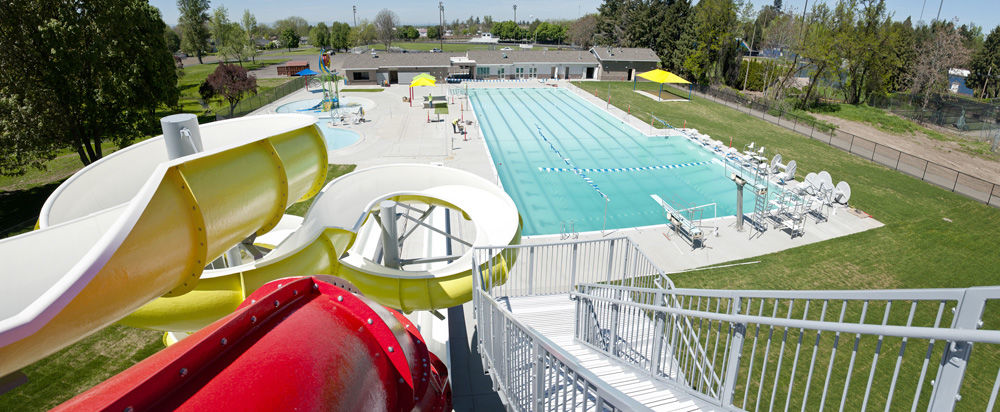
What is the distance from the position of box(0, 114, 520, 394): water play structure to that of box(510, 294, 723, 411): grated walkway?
1435mm

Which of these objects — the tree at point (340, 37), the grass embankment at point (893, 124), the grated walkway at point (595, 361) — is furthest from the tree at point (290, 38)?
the grated walkway at point (595, 361)

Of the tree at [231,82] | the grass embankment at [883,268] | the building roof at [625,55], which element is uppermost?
the building roof at [625,55]

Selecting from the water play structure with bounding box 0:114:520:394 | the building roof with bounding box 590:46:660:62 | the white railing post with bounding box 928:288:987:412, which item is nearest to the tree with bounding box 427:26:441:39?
the building roof with bounding box 590:46:660:62

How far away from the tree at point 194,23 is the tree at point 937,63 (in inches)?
3192

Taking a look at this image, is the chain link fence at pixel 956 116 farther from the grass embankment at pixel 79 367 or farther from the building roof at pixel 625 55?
the grass embankment at pixel 79 367

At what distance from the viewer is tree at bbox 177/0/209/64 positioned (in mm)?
66250

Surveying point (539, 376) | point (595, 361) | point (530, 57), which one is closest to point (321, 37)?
point (530, 57)

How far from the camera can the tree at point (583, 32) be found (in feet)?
306

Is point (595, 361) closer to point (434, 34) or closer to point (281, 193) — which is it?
point (281, 193)

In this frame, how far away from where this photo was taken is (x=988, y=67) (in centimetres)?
5219

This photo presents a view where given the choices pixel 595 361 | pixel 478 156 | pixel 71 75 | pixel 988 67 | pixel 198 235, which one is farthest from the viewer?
pixel 988 67

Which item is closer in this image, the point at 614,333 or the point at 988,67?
the point at 614,333

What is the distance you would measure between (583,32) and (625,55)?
54.1 meters

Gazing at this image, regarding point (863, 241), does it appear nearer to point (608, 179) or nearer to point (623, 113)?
point (608, 179)
